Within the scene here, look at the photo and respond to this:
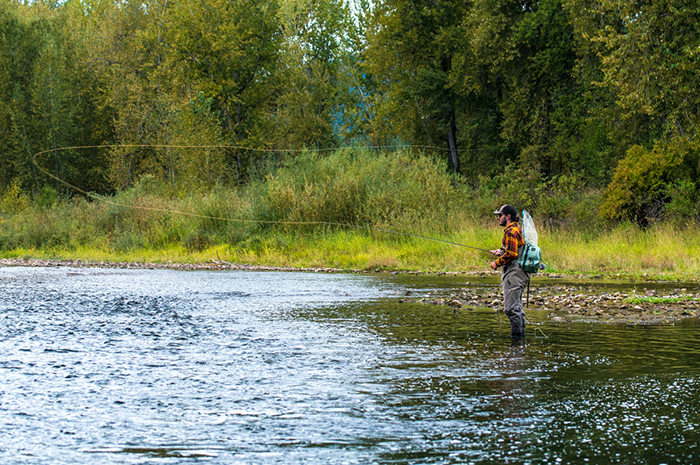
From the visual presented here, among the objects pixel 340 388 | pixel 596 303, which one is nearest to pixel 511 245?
pixel 340 388

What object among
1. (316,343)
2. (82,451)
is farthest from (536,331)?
(82,451)

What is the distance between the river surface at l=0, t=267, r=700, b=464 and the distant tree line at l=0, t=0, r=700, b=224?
36.0ft

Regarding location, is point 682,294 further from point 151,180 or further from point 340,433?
point 151,180

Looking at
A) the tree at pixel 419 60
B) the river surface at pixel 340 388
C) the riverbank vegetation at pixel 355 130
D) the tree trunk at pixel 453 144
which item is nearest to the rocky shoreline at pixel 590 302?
the river surface at pixel 340 388

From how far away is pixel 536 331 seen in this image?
955 centimetres

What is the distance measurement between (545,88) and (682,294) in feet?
74.2

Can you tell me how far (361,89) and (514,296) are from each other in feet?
165

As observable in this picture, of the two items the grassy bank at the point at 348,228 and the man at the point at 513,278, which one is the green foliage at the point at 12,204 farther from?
the man at the point at 513,278

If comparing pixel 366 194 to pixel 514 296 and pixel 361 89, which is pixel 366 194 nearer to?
pixel 514 296

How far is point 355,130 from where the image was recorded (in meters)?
54.8

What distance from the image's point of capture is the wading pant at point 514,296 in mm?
8984

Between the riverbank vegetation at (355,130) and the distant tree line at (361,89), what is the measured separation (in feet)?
0.39

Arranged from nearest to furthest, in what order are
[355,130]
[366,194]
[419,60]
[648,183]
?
[648,183] < [366,194] < [419,60] < [355,130]

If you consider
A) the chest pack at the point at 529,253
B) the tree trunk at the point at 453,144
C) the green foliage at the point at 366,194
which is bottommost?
the chest pack at the point at 529,253
